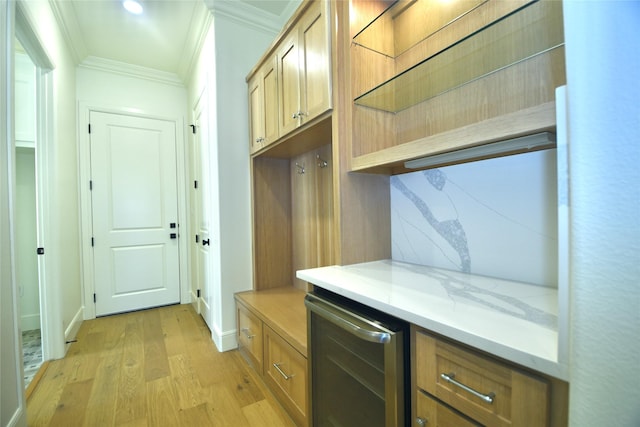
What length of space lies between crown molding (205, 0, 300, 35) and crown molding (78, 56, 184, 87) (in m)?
1.57

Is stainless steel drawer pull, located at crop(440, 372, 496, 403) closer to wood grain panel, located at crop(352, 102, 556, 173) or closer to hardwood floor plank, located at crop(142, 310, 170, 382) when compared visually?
wood grain panel, located at crop(352, 102, 556, 173)

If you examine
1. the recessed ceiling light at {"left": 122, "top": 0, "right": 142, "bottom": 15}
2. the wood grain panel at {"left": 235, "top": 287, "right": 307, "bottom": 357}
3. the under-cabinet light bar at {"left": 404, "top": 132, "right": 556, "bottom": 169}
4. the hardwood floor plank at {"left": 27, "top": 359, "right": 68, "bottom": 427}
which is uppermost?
the recessed ceiling light at {"left": 122, "top": 0, "right": 142, "bottom": 15}

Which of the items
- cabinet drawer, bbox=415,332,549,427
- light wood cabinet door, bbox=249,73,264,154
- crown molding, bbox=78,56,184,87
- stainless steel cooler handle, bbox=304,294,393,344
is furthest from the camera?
crown molding, bbox=78,56,184,87

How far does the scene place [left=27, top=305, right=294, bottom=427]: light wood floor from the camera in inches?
63.2

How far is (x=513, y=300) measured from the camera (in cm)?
88

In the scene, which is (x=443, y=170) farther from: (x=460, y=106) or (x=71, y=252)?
(x=71, y=252)

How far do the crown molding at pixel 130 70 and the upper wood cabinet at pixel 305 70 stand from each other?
7.58 ft

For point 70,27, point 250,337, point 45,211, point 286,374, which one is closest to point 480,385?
point 286,374

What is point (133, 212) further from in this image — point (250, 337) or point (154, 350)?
point (250, 337)

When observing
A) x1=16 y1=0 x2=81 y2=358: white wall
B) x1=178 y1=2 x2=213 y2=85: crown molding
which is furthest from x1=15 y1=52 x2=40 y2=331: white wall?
x1=178 y1=2 x2=213 y2=85: crown molding

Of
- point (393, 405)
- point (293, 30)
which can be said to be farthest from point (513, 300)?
point (293, 30)

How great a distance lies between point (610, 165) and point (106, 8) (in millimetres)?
3417

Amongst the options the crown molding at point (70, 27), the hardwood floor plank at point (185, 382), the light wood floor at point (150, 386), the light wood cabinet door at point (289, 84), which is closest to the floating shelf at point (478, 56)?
the light wood cabinet door at point (289, 84)

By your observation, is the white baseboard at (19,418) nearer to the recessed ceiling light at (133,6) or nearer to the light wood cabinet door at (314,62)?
Result: the light wood cabinet door at (314,62)
